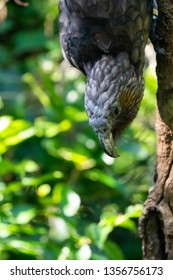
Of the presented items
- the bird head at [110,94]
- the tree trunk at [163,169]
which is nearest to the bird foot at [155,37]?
the tree trunk at [163,169]

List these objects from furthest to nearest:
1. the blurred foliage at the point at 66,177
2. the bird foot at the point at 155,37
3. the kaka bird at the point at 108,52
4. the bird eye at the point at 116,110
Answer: the blurred foliage at the point at 66,177 < the bird eye at the point at 116,110 < the kaka bird at the point at 108,52 < the bird foot at the point at 155,37

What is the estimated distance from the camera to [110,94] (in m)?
3.52

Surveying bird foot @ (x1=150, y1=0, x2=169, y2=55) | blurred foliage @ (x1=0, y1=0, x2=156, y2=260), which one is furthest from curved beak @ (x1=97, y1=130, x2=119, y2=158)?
blurred foliage @ (x1=0, y1=0, x2=156, y2=260)

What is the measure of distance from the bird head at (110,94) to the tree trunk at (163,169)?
7.5 inches

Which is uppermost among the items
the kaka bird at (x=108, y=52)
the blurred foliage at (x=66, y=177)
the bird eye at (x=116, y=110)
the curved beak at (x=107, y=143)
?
the kaka bird at (x=108, y=52)

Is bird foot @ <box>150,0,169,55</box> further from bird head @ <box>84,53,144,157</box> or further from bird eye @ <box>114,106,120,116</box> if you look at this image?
bird eye @ <box>114,106,120,116</box>

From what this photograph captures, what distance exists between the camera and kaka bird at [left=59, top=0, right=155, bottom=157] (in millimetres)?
3424

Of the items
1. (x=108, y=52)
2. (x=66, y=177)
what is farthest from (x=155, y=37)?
(x=66, y=177)

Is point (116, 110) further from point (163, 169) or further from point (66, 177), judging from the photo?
point (66, 177)

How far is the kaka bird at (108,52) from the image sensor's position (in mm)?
3424

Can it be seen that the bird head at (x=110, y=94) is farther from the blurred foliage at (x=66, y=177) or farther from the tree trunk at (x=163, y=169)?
the blurred foliage at (x=66, y=177)

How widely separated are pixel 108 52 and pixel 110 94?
0.57 ft
